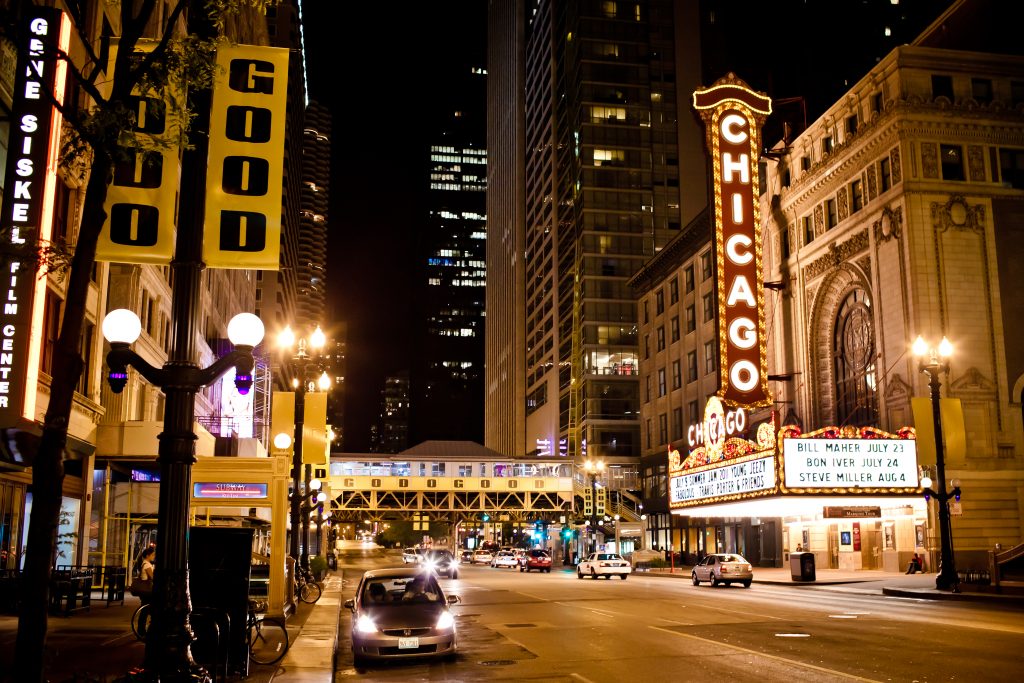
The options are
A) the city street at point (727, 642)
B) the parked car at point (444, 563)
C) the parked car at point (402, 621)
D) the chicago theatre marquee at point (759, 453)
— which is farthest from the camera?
the parked car at point (444, 563)

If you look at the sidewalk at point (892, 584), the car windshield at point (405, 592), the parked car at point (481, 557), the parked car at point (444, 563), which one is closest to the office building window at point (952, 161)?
the sidewalk at point (892, 584)

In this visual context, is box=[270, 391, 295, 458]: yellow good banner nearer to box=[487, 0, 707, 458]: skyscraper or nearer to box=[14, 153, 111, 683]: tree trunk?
box=[14, 153, 111, 683]: tree trunk

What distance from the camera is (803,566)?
133 ft

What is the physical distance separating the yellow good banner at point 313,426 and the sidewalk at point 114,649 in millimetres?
4749

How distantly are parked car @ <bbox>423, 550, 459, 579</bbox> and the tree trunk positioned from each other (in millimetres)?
42710

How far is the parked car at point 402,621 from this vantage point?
15.5 meters

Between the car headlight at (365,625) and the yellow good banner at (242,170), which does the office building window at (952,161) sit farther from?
the yellow good banner at (242,170)

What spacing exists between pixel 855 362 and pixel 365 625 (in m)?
39.8

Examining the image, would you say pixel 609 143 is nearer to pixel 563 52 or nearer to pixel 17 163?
pixel 563 52

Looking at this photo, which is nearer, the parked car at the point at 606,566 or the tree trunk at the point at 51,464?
the tree trunk at the point at 51,464

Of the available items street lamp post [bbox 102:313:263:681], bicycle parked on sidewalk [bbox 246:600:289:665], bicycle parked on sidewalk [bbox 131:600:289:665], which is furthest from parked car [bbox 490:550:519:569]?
street lamp post [bbox 102:313:263:681]

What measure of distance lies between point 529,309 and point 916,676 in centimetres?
13978

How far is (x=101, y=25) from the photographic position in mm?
27766

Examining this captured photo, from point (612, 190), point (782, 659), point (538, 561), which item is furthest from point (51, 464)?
point (612, 190)
